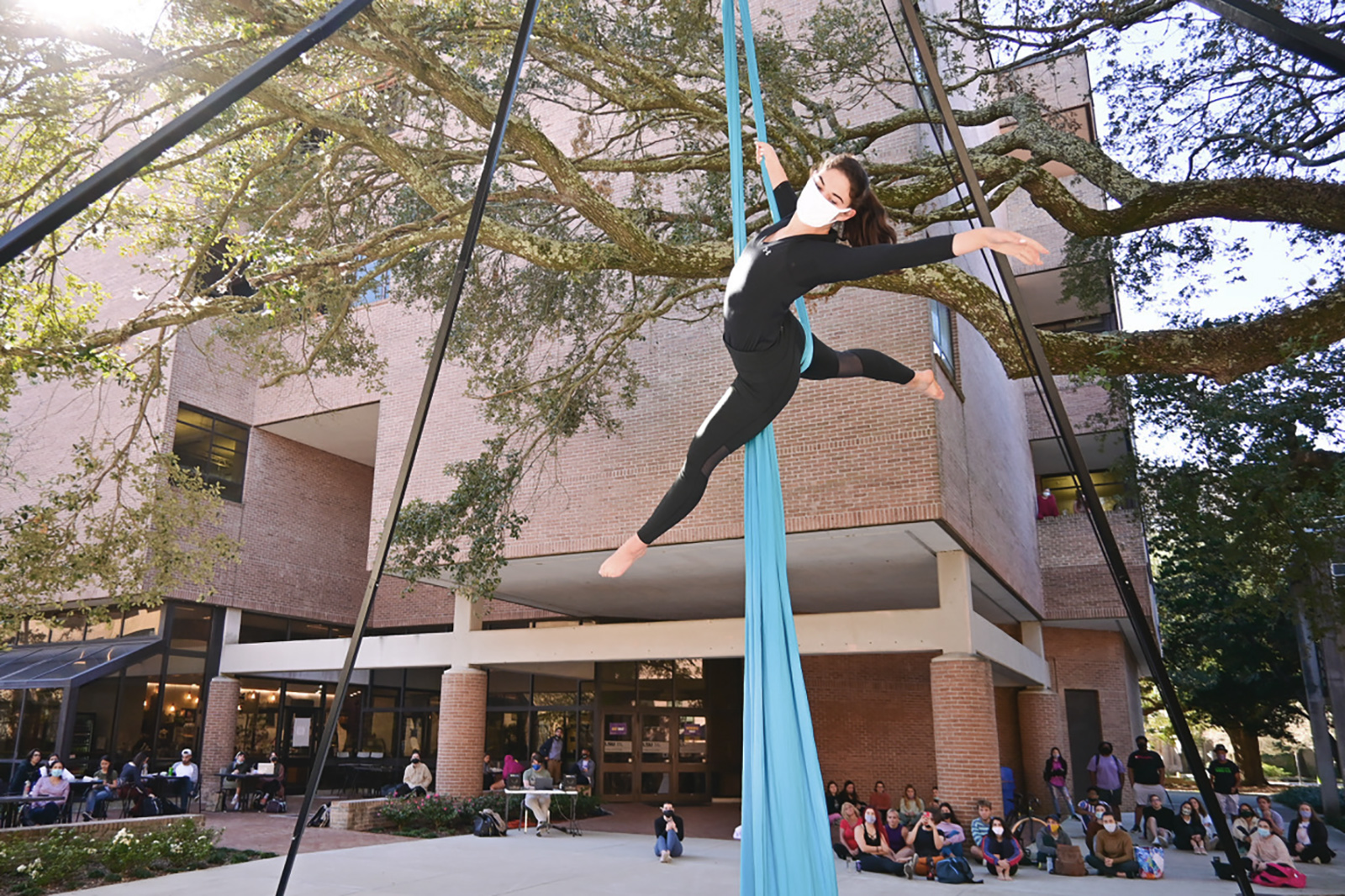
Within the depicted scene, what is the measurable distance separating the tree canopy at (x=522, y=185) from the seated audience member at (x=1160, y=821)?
6347 mm

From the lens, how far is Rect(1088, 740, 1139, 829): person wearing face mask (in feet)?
43.0

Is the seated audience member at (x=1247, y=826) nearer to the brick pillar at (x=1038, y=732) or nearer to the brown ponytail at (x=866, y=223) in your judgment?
the brick pillar at (x=1038, y=732)

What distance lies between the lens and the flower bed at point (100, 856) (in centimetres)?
794

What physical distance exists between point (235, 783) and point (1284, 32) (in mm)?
17648

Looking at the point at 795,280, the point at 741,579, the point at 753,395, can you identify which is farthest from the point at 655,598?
the point at 795,280

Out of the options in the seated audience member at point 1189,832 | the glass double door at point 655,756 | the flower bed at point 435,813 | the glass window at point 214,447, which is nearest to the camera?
the seated audience member at point 1189,832

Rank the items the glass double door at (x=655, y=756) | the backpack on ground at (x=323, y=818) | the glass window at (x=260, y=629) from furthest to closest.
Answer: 1. the glass double door at (x=655, y=756)
2. the glass window at (x=260, y=629)
3. the backpack on ground at (x=323, y=818)

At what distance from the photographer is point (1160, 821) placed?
39.0ft

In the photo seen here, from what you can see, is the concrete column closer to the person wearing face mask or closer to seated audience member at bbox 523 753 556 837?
the person wearing face mask

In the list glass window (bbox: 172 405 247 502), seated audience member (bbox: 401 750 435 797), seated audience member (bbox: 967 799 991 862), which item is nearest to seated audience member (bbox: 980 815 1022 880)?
seated audience member (bbox: 967 799 991 862)

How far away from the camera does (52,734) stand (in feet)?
50.6

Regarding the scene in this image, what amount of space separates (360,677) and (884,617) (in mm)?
11228

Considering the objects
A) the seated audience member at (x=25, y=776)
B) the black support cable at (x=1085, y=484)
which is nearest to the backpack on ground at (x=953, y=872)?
the black support cable at (x=1085, y=484)

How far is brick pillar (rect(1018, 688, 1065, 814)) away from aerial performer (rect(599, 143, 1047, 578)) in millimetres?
16006
